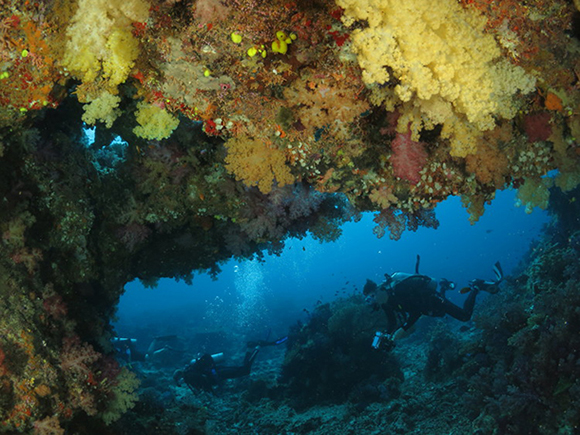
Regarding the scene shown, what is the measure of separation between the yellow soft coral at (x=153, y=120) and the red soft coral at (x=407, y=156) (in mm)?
2408

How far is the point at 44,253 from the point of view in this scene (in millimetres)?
5148

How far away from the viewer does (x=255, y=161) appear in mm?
3873

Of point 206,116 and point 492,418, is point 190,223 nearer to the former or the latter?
point 206,116

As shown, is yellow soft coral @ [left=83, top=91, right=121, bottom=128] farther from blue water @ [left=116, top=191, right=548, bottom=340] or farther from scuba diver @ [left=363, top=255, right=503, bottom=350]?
scuba diver @ [left=363, top=255, right=503, bottom=350]

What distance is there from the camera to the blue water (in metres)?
33.5

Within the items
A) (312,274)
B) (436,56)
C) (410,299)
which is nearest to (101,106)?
(436,56)

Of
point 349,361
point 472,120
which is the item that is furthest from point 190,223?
point 349,361

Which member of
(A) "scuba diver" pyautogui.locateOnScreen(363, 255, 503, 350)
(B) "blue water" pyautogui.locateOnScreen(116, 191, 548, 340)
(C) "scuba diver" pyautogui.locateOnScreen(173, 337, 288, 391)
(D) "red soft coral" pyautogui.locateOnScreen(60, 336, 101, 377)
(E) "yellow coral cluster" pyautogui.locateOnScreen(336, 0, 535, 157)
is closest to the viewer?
(E) "yellow coral cluster" pyautogui.locateOnScreen(336, 0, 535, 157)

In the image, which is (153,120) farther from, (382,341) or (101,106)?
(382,341)

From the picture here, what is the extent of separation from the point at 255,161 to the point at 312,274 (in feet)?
320

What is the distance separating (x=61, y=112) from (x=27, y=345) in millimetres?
3685

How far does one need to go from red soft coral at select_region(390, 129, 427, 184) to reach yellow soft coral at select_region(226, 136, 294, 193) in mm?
1212

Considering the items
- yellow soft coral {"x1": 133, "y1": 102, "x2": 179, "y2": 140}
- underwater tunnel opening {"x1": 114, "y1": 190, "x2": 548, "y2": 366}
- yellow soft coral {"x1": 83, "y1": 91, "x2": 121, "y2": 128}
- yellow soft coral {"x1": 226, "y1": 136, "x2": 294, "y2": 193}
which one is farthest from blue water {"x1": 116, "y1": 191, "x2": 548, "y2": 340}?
yellow soft coral {"x1": 83, "y1": 91, "x2": 121, "y2": 128}

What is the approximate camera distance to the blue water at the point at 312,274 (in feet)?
110
